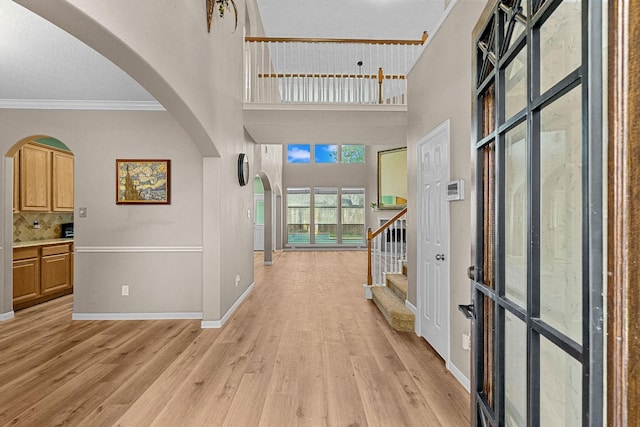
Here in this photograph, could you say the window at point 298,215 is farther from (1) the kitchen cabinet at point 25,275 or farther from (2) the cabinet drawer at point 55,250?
(1) the kitchen cabinet at point 25,275

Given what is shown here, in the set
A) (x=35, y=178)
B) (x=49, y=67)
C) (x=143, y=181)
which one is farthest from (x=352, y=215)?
(x=49, y=67)

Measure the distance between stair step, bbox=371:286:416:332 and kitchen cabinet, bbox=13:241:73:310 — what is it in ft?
15.1

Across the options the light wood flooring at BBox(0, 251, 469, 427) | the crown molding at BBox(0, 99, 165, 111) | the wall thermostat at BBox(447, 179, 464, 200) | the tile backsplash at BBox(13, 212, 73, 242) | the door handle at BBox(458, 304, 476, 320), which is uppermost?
the crown molding at BBox(0, 99, 165, 111)

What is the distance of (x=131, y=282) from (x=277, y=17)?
19.0ft

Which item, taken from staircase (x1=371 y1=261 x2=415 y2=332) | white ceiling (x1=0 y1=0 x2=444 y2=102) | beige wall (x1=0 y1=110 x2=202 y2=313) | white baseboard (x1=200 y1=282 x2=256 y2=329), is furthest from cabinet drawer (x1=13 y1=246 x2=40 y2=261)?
staircase (x1=371 y1=261 x2=415 y2=332)

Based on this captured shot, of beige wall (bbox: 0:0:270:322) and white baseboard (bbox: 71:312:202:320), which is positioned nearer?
beige wall (bbox: 0:0:270:322)

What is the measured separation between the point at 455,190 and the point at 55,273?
548 cm

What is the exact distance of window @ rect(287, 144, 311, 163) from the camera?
12.3 metres

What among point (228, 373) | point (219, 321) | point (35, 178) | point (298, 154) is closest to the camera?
point (228, 373)

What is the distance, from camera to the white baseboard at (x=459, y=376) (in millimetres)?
2398

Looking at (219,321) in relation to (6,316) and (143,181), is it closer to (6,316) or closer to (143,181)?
(143,181)

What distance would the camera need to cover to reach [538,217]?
2.85ft

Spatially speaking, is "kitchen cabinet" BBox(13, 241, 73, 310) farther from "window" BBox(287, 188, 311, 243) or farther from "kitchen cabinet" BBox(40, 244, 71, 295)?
"window" BBox(287, 188, 311, 243)

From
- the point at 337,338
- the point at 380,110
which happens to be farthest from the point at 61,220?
the point at 380,110
